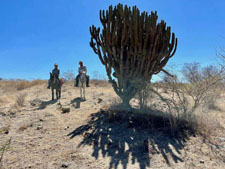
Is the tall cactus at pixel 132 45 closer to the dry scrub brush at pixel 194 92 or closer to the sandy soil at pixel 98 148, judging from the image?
the dry scrub brush at pixel 194 92

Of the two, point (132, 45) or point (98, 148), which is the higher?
point (132, 45)

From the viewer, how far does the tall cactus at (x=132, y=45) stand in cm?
524

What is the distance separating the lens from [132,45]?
5.35 m

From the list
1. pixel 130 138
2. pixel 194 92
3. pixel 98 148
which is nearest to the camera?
pixel 98 148

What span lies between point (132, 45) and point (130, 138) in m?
2.90

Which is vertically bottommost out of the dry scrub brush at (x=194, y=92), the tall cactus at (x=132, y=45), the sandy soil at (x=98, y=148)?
the sandy soil at (x=98, y=148)

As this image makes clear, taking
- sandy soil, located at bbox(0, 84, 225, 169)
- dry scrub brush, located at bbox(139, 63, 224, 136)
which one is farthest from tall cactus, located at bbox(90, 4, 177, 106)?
sandy soil, located at bbox(0, 84, 225, 169)

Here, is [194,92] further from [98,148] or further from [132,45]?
[98,148]

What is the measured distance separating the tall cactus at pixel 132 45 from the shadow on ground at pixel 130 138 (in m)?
1.35

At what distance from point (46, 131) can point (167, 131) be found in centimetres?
313

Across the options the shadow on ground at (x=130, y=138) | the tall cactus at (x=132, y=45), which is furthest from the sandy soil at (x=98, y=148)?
the tall cactus at (x=132, y=45)

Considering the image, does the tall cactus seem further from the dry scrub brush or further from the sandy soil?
the sandy soil

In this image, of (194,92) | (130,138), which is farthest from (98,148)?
(194,92)

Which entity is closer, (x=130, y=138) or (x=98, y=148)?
(x=98, y=148)
